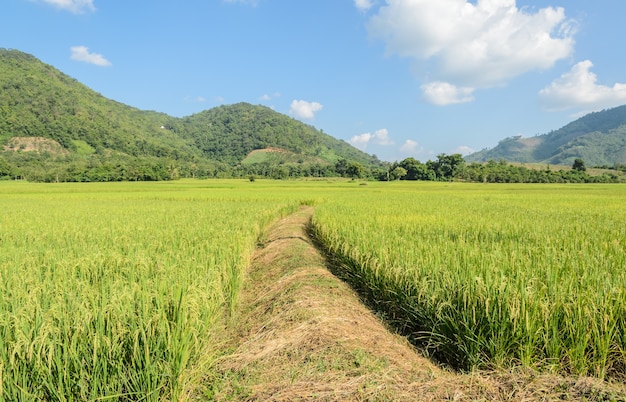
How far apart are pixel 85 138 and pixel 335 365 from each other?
521 ft

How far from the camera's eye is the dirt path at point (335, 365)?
287 centimetres

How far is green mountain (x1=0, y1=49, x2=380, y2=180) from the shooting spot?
109m

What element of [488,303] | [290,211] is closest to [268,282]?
[488,303]

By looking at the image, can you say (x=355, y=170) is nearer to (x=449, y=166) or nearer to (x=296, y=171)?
(x=296, y=171)

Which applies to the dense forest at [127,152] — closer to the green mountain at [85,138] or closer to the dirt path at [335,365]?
the green mountain at [85,138]

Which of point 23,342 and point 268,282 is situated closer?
point 23,342

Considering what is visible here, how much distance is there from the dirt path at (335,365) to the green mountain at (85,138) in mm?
82516

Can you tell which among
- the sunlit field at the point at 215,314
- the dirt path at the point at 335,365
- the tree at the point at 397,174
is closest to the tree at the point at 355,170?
the tree at the point at 397,174

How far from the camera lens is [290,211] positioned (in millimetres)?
20281

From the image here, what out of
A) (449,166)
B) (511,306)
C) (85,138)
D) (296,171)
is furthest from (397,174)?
(85,138)

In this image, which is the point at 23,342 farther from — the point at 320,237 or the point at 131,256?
the point at 320,237

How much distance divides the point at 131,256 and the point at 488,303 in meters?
5.20

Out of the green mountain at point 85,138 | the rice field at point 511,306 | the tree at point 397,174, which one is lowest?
the rice field at point 511,306

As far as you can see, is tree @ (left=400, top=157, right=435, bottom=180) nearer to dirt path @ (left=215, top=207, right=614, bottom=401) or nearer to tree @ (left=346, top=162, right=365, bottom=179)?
tree @ (left=346, top=162, right=365, bottom=179)
